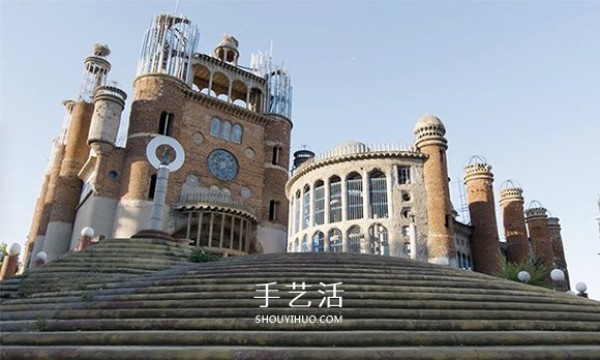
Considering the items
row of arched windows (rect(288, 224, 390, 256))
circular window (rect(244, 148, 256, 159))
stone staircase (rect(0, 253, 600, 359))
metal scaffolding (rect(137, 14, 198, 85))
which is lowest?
stone staircase (rect(0, 253, 600, 359))

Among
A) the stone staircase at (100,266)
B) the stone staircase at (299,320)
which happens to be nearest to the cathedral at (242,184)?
the stone staircase at (100,266)

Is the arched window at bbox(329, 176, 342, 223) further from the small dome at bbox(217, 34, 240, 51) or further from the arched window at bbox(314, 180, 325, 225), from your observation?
the small dome at bbox(217, 34, 240, 51)

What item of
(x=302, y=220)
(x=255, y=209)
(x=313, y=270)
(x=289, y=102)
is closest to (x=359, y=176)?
(x=302, y=220)

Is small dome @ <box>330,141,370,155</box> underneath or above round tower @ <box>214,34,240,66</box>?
underneath

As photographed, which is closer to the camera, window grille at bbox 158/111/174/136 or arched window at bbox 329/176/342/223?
arched window at bbox 329/176/342/223

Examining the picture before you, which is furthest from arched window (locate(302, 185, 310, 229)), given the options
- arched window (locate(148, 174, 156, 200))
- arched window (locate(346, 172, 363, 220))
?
arched window (locate(148, 174, 156, 200))

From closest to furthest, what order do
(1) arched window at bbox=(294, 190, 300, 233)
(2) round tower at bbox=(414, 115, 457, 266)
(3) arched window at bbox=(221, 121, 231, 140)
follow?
1. (2) round tower at bbox=(414, 115, 457, 266)
2. (1) arched window at bbox=(294, 190, 300, 233)
3. (3) arched window at bbox=(221, 121, 231, 140)

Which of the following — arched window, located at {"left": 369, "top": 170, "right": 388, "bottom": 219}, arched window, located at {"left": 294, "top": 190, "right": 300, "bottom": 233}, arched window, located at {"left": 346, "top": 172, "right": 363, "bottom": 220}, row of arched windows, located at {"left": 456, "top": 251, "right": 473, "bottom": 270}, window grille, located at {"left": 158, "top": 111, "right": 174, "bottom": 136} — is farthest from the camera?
arched window, located at {"left": 294, "top": 190, "right": 300, "bottom": 233}

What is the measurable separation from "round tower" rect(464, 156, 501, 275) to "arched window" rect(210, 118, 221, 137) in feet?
77.4

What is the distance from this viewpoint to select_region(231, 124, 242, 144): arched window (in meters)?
38.6

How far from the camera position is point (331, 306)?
25.4ft

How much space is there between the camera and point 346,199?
103 feet

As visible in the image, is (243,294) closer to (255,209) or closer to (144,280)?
(144,280)

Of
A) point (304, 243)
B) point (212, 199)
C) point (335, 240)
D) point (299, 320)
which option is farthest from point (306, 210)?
point (299, 320)
